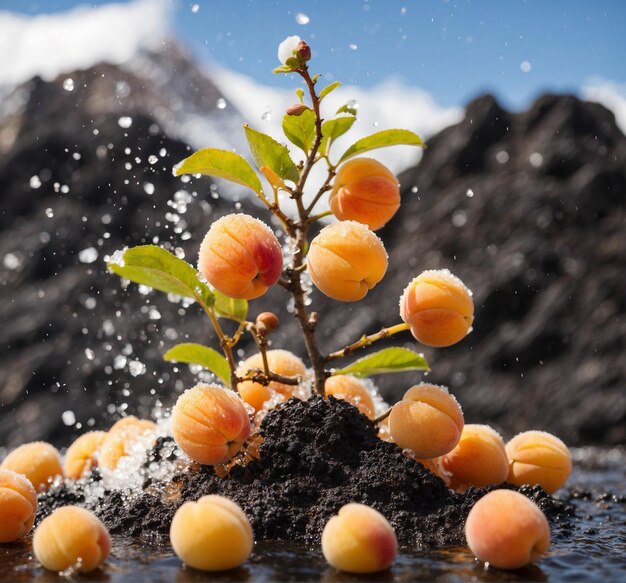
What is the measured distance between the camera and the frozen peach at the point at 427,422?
1.04 meters

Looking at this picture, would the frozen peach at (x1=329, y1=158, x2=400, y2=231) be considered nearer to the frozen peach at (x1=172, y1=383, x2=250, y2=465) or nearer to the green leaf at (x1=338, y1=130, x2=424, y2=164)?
the green leaf at (x1=338, y1=130, x2=424, y2=164)

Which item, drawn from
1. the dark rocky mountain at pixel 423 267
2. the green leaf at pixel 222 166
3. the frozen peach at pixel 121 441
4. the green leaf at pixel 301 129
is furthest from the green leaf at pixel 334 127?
the dark rocky mountain at pixel 423 267

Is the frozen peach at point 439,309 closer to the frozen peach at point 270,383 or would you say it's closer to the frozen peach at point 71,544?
the frozen peach at point 270,383

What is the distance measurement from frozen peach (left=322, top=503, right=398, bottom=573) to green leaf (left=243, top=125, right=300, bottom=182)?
0.53m

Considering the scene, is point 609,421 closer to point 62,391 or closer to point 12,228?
point 62,391

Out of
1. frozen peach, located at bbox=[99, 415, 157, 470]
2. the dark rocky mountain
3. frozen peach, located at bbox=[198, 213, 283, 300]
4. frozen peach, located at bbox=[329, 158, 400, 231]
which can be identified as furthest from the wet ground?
the dark rocky mountain

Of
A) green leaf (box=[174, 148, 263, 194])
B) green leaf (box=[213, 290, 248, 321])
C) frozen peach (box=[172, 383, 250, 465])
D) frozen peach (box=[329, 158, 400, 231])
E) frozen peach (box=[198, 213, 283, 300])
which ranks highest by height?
green leaf (box=[174, 148, 263, 194])

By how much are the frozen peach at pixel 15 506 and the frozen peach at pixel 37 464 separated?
26 centimetres

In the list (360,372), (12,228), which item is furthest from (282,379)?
(12,228)

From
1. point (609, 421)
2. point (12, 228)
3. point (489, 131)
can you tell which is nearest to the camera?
point (609, 421)

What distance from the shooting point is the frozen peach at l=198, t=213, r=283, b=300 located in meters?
1.02

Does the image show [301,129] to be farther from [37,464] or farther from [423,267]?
[423,267]

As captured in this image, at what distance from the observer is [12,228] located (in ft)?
13.9

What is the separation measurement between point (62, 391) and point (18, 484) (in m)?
2.95
